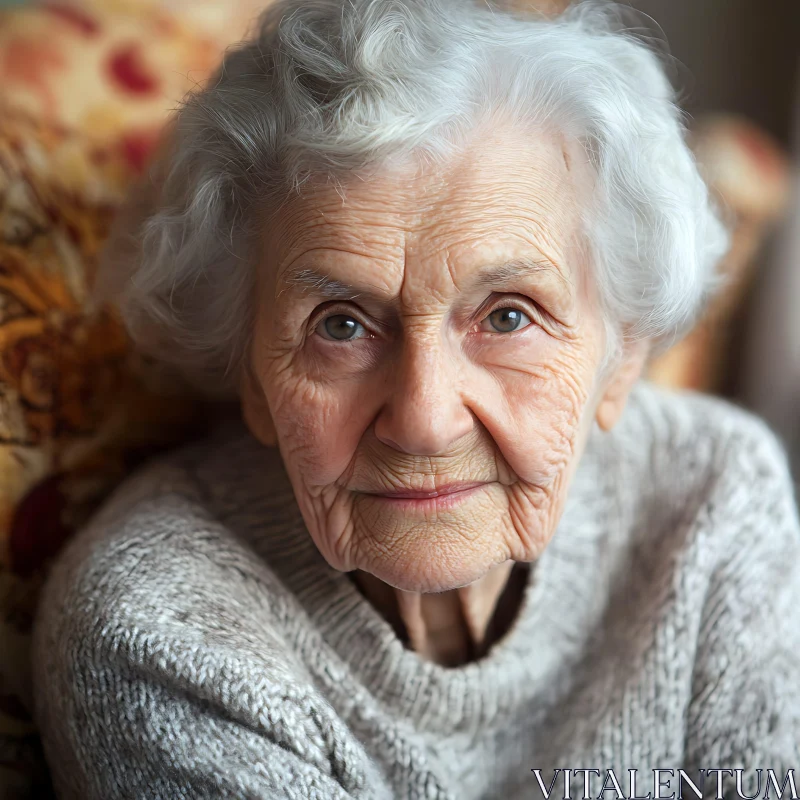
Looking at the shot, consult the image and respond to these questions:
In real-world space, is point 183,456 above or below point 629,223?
below

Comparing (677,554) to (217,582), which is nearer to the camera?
(217,582)

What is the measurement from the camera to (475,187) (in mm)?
943

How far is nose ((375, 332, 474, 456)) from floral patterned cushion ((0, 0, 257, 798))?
1.88 ft

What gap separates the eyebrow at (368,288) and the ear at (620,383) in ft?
0.81

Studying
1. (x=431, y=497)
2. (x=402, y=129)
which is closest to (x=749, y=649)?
(x=431, y=497)

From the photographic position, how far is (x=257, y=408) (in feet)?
3.97

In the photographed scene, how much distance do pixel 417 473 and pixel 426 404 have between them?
10 centimetres

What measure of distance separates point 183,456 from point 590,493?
2.28ft

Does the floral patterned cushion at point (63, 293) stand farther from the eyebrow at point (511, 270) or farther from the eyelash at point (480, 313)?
the eyebrow at point (511, 270)

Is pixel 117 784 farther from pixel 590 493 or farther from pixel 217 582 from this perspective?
pixel 590 493

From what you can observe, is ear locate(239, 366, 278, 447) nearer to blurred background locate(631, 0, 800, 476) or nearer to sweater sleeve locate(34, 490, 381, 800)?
sweater sleeve locate(34, 490, 381, 800)

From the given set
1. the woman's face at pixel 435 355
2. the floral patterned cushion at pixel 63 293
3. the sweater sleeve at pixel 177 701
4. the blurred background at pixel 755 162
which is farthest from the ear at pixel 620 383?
the blurred background at pixel 755 162

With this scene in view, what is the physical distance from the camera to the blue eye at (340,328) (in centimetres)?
101

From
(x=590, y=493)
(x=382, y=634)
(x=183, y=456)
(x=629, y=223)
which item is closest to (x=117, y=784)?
(x=382, y=634)
